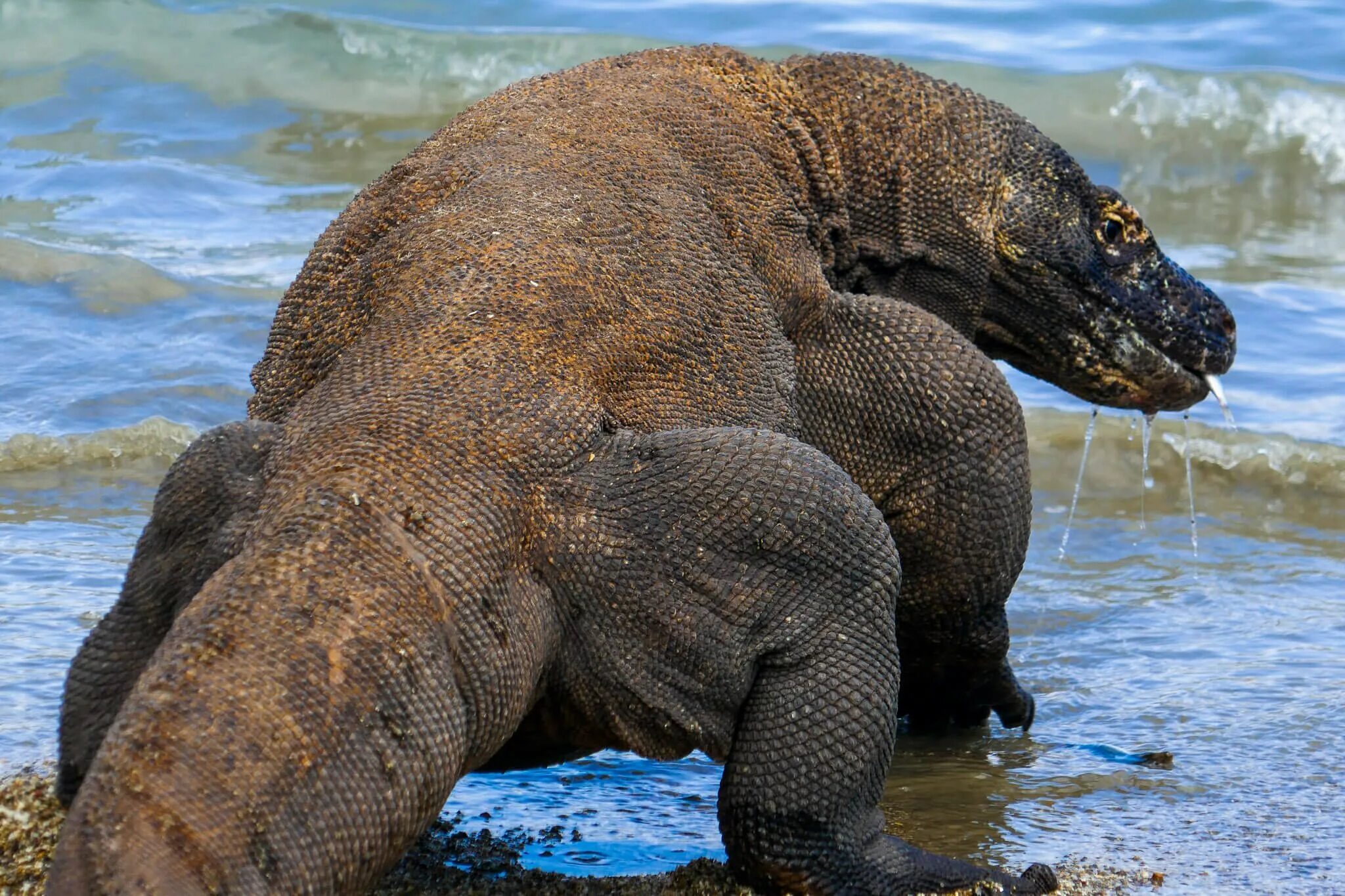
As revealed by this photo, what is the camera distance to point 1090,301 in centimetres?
579

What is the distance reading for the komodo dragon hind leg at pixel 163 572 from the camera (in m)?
3.74

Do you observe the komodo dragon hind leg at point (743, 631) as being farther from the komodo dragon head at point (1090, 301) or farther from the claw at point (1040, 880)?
the komodo dragon head at point (1090, 301)

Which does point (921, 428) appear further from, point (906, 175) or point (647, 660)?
point (647, 660)

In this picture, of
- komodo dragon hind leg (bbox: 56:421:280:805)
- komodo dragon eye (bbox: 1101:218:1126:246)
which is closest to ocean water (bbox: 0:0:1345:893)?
komodo dragon hind leg (bbox: 56:421:280:805)

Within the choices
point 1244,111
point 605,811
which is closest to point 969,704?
point 605,811

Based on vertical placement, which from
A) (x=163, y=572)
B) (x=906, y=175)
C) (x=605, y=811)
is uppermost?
(x=906, y=175)

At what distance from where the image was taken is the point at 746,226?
4.77 meters

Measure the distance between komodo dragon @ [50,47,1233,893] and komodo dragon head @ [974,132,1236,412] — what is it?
31 mm

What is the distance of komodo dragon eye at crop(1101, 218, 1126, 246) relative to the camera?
19.1 feet

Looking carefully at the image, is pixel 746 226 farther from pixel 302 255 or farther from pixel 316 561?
pixel 302 255

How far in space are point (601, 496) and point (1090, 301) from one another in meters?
2.46

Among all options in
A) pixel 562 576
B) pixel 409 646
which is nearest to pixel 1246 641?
pixel 562 576

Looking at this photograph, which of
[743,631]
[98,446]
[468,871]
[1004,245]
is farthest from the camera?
[98,446]

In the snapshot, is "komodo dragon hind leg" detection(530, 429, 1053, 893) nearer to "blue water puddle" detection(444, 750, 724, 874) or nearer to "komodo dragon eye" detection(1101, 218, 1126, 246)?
"blue water puddle" detection(444, 750, 724, 874)
